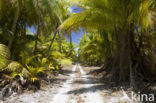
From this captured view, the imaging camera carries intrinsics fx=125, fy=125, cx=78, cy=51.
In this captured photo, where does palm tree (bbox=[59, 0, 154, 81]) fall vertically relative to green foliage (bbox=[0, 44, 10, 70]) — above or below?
above

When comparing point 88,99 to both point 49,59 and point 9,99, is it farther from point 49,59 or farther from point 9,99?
point 49,59

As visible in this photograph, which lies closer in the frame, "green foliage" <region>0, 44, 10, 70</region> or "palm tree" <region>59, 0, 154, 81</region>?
"green foliage" <region>0, 44, 10, 70</region>

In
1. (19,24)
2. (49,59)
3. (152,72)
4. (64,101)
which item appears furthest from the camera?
(49,59)

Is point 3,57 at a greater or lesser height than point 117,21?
lesser

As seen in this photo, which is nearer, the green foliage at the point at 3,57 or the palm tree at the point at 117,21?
the green foliage at the point at 3,57

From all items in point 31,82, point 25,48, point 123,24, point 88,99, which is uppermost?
point 123,24

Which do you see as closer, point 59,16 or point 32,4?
point 32,4

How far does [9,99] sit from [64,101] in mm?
1929

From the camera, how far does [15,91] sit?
16.3 feet

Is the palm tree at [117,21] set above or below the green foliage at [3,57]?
above

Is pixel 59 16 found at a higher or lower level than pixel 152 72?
higher

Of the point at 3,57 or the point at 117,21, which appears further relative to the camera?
the point at 117,21

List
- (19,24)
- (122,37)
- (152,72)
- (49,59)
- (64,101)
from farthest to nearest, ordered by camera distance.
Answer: (49,59) < (19,24) < (122,37) < (152,72) < (64,101)

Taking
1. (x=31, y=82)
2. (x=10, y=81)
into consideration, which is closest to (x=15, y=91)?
(x=10, y=81)
